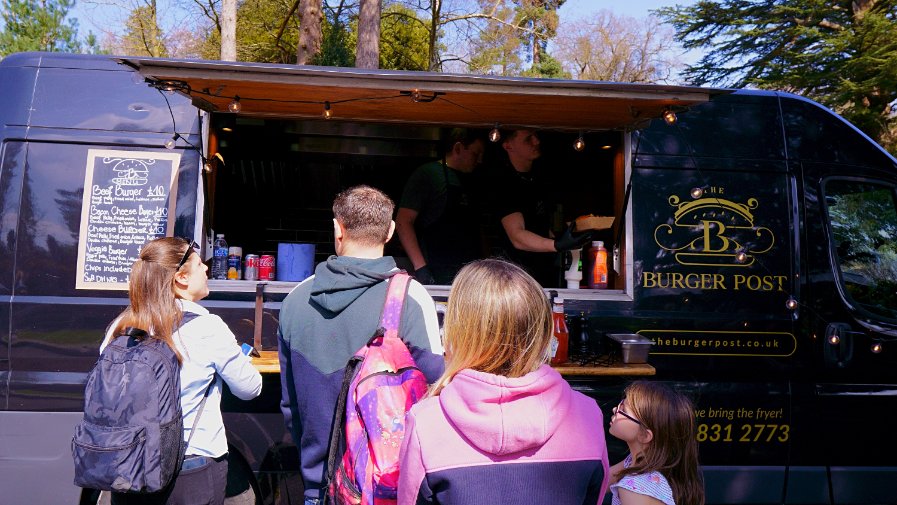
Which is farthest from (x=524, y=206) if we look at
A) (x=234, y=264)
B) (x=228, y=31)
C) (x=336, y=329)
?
(x=228, y=31)

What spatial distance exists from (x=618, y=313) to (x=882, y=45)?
1351cm

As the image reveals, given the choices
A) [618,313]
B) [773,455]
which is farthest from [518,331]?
[773,455]

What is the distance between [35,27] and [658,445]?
23573 mm

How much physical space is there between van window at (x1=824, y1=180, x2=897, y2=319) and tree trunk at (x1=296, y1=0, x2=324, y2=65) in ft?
36.3

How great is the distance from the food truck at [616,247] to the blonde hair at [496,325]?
75.6 inches

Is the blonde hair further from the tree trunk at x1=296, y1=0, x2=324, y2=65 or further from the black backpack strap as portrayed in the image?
the tree trunk at x1=296, y1=0, x2=324, y2=65

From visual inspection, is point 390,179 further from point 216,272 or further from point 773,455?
point 773,455

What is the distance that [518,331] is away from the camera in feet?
5.63

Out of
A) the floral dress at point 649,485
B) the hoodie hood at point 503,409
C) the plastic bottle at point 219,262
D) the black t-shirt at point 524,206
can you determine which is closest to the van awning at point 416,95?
the black t-shirt at point 524,206

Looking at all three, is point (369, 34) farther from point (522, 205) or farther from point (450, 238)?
point (522, 205)

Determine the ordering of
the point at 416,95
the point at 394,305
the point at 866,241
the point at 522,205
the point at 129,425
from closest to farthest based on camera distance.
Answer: the point at 394,305, the point at 129,425, the point at 416,95, the point at 866,241, the point at 522,205

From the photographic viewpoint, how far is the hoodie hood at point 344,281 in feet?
7.52

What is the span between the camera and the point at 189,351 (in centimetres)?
255

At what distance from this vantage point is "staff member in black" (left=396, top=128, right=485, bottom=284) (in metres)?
5.11
